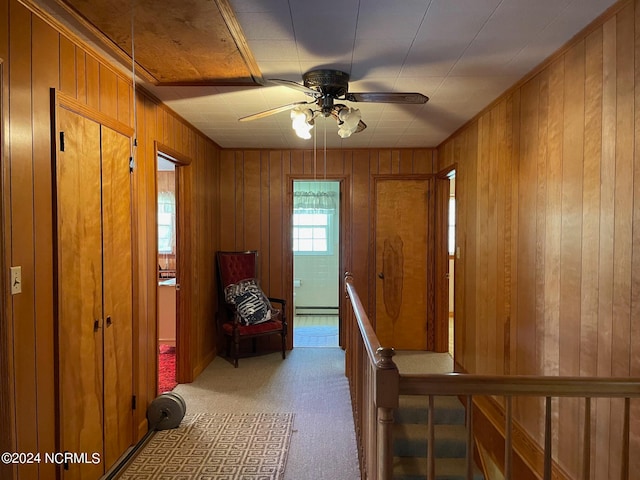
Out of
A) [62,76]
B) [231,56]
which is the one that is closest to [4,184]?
[62,76]

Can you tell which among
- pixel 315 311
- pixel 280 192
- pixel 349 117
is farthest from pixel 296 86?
pixel 315 311

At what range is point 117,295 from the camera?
2.52 m

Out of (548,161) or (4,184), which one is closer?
(4,184)

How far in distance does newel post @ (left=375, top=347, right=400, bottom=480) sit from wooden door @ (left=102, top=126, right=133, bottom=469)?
5.58 feet

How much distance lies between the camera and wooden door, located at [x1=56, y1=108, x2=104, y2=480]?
198 centimetres

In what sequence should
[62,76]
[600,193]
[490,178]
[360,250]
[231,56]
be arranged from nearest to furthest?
1. [600,193]
2. [62,76]
3. [231,56]
4. [490,178]
5. [360,250]

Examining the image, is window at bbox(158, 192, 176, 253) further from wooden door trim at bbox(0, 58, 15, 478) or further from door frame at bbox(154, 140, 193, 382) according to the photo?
wooden door trim at bbox(0, 58, 15, 478)

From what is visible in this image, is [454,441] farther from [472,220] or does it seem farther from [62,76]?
[62,76]

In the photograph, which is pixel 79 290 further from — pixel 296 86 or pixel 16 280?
pixel 296 86

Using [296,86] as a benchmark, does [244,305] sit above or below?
below

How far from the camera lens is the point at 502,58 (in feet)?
7.47

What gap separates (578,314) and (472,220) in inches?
65.8

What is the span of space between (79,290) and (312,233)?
4.98 meters

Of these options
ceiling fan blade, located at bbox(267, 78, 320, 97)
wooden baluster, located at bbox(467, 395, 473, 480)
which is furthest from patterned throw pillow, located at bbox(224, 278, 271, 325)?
wooden baluster, located at bbox(467, 395, 473, 480)
